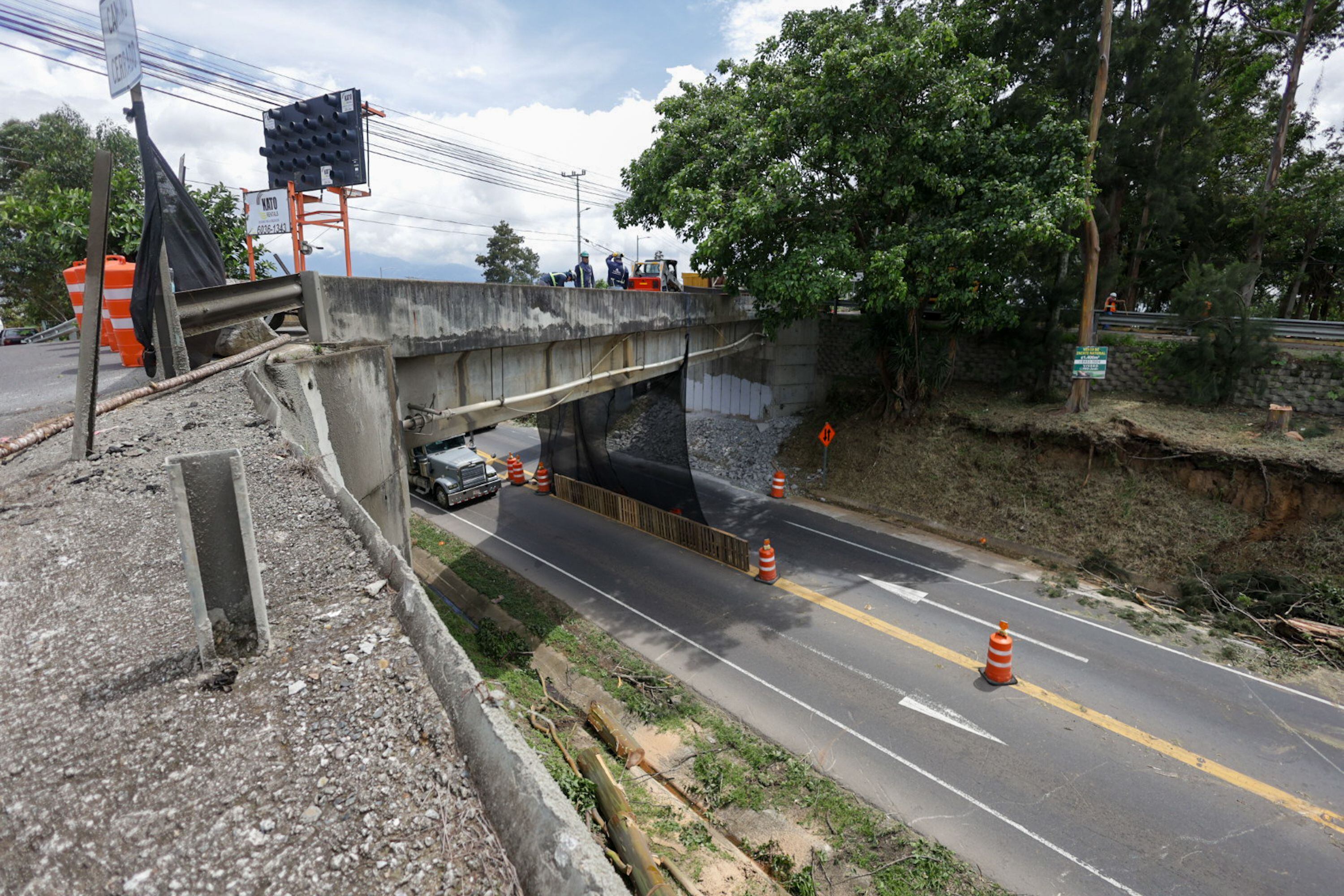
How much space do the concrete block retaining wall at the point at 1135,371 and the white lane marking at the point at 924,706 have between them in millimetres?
11042

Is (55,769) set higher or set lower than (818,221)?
lower

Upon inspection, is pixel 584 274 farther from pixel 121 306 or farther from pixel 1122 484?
pixel 1122 484

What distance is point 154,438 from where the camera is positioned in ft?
18.2

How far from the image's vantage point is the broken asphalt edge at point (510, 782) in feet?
6.37

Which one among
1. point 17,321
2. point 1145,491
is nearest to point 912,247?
point 1145,491

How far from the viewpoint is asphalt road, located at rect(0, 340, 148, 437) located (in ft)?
24.3

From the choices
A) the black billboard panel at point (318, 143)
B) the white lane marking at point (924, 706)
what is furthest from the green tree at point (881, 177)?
the white lane marking at point (924, 706)

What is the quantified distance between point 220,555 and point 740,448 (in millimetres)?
18867

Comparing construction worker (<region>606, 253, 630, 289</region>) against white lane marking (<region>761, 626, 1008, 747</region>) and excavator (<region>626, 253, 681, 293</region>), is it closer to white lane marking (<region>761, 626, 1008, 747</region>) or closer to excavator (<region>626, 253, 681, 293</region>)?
excavator (<region>626, 253, 681, 293</region>)

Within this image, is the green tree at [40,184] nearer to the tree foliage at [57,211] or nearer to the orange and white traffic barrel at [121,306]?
the tree foliage at [57,211]

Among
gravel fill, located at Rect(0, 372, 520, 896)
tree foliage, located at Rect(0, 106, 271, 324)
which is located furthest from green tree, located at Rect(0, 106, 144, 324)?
gravel fill, located at Rect(0, 372, 520, 896)

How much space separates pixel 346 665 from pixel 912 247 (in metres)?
13.8

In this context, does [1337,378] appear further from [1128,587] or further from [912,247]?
[912,247]

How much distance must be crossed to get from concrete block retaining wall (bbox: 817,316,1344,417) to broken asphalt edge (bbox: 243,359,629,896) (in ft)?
56.6
